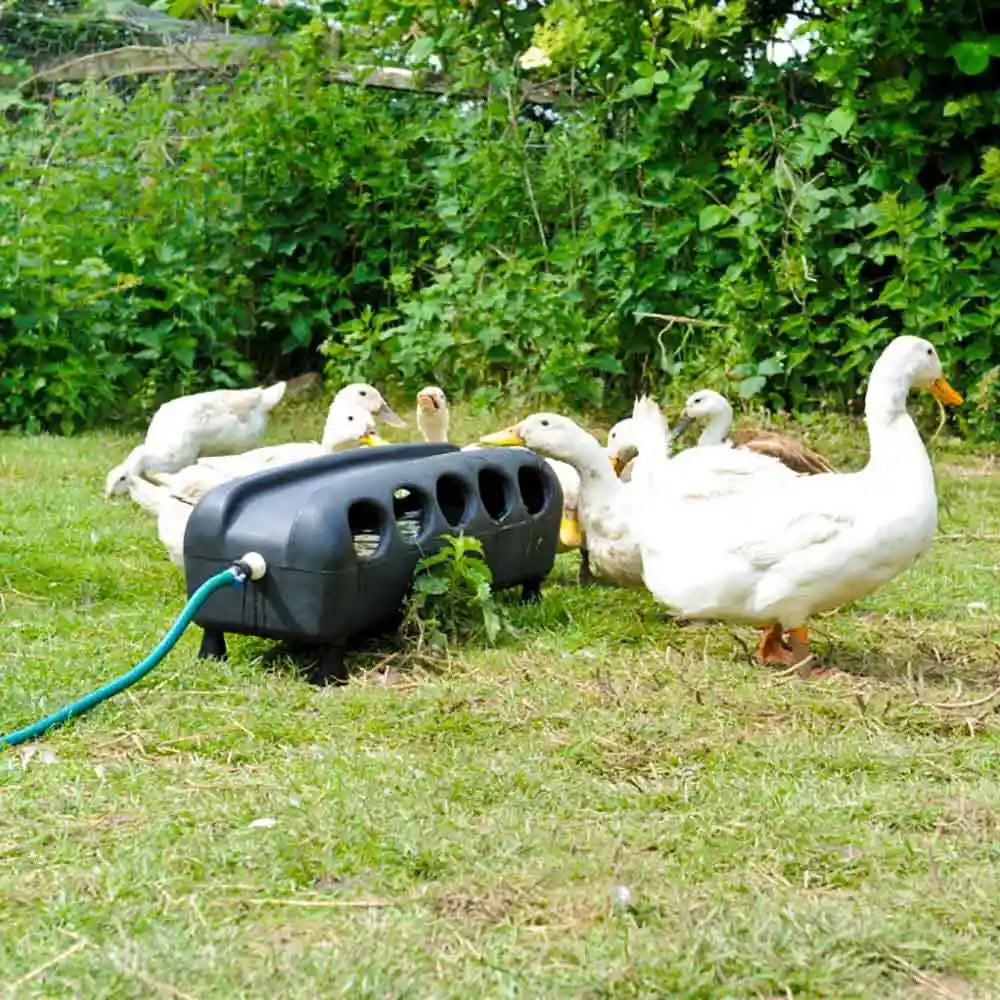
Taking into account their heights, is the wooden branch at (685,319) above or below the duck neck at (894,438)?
above

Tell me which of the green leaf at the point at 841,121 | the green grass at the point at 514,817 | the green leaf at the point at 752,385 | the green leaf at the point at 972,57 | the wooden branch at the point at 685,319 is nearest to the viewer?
the green grass at the point at 514,817

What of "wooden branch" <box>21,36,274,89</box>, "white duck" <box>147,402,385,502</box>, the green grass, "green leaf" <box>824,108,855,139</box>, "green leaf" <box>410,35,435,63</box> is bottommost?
the green grass

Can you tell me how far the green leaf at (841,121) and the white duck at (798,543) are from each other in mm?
4475

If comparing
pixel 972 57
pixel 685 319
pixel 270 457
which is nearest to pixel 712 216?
pixel 685 319

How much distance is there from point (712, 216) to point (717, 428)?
2.36 metres

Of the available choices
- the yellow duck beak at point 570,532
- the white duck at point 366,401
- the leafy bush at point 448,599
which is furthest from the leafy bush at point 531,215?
the leafy bush at point 448,599

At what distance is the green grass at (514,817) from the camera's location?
2779 mm

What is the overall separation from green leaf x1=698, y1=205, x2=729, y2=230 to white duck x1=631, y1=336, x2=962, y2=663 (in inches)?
182

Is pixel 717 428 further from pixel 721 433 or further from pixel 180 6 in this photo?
pixel 180 6

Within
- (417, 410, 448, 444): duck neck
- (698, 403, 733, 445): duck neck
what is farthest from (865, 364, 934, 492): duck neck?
(417, 410, 448, 444): duck neck

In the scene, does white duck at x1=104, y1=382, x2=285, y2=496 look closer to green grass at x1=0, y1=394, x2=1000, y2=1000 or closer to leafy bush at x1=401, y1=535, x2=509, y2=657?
green grass at x1=0, y1=394, x2=1000, y2=1000

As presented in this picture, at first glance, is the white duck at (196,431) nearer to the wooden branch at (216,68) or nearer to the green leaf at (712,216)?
the green leaf at (712,216)

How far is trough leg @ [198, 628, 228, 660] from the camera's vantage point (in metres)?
4.80

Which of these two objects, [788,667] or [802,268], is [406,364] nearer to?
[802,268]
